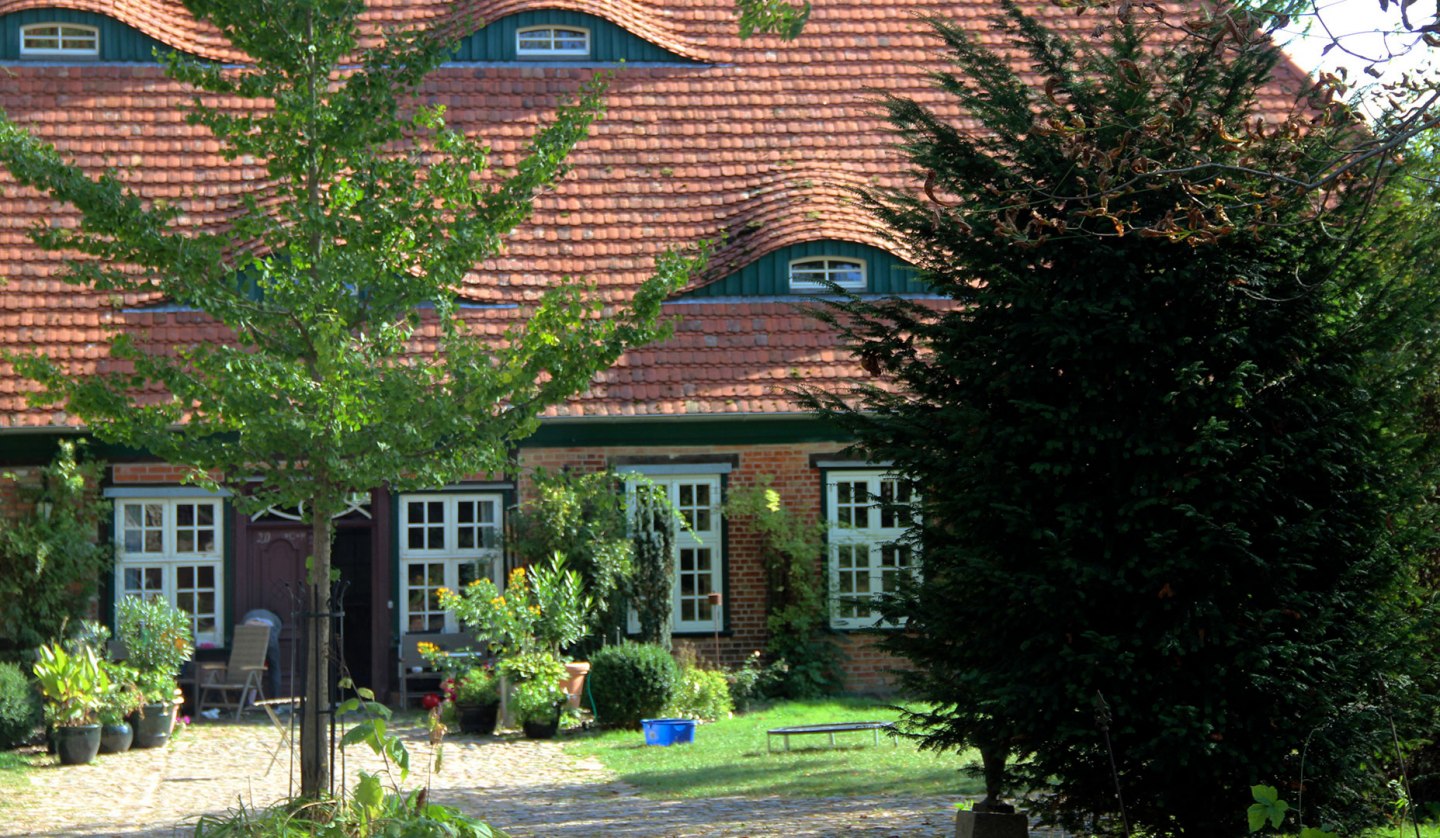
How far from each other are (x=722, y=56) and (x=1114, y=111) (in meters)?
12.5

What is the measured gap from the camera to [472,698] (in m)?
15.1

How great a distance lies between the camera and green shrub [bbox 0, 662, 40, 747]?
546 inches

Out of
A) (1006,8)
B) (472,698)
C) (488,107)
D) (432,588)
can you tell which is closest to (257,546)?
(432,588)

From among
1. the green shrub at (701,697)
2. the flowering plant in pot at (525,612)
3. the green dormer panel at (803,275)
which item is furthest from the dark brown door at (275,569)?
the green dormer panel at (803,275)

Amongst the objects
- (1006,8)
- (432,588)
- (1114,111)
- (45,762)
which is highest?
(1006,8)

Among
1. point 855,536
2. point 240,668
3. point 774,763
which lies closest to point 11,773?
point 240,668

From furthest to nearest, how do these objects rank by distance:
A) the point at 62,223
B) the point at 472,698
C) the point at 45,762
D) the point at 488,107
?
1. the point at 488,107
2. the point at 62,223
3. the point at 472,698
4. the point at 45,762

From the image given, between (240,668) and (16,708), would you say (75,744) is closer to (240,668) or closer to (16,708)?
(16,708)

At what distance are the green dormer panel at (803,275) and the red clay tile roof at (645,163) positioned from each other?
0.17 meters

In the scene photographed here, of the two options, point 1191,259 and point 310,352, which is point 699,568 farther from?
point 1191,259

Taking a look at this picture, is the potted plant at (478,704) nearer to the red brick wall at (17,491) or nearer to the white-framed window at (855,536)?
the white-framed window at (855,536)

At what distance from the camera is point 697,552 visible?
1758 centimetres

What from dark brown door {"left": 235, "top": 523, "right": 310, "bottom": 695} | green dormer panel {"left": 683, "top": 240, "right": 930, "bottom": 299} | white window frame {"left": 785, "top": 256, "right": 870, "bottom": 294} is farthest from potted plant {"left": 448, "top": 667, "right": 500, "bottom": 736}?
white window frame {"left": 785, "top": 256, "right": 870, "bottom": 294}

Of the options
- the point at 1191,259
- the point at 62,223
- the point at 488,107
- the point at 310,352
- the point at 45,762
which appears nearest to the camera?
the point at 1191,259
